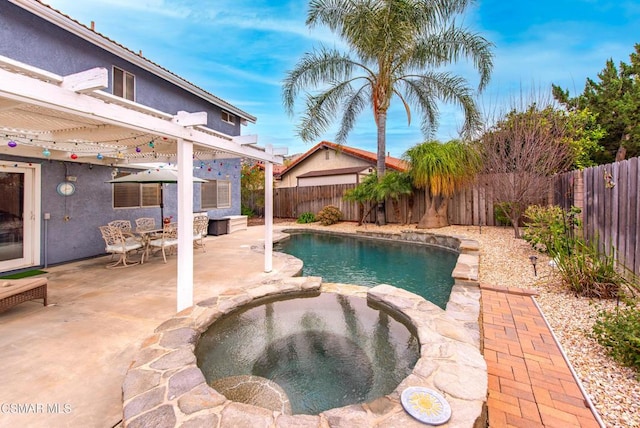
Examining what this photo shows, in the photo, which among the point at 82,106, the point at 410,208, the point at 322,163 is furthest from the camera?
the point at 322,163

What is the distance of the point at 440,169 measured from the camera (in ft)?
36.5

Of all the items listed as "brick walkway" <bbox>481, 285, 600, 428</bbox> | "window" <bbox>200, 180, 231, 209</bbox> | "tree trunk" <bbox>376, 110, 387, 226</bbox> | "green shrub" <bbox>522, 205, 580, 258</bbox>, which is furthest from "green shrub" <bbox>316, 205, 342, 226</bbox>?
"brick walkway" <bbox>481, 285, 600, 428</bbox>

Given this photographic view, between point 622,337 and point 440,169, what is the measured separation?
9.18 m

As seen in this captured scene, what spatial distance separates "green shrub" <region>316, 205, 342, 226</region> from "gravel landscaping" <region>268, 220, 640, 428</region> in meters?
8.38

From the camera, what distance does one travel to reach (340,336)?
12.2ft

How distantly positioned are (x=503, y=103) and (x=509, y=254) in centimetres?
479

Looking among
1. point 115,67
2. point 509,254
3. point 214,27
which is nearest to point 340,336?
point 509,254

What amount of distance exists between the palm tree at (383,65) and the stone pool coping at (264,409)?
9989 millimetres

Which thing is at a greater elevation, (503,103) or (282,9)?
(282,9)

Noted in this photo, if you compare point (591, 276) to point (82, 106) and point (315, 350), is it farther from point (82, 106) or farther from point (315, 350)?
point (82, 106)

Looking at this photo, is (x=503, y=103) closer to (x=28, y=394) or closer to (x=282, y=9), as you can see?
(x=282, y=9)

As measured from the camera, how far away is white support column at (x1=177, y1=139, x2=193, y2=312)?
3924 mm

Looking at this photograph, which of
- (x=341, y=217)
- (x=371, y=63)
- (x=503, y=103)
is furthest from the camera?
(x=341, y=217)

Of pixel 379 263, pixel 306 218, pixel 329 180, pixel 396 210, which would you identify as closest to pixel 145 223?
pixel 379 263
